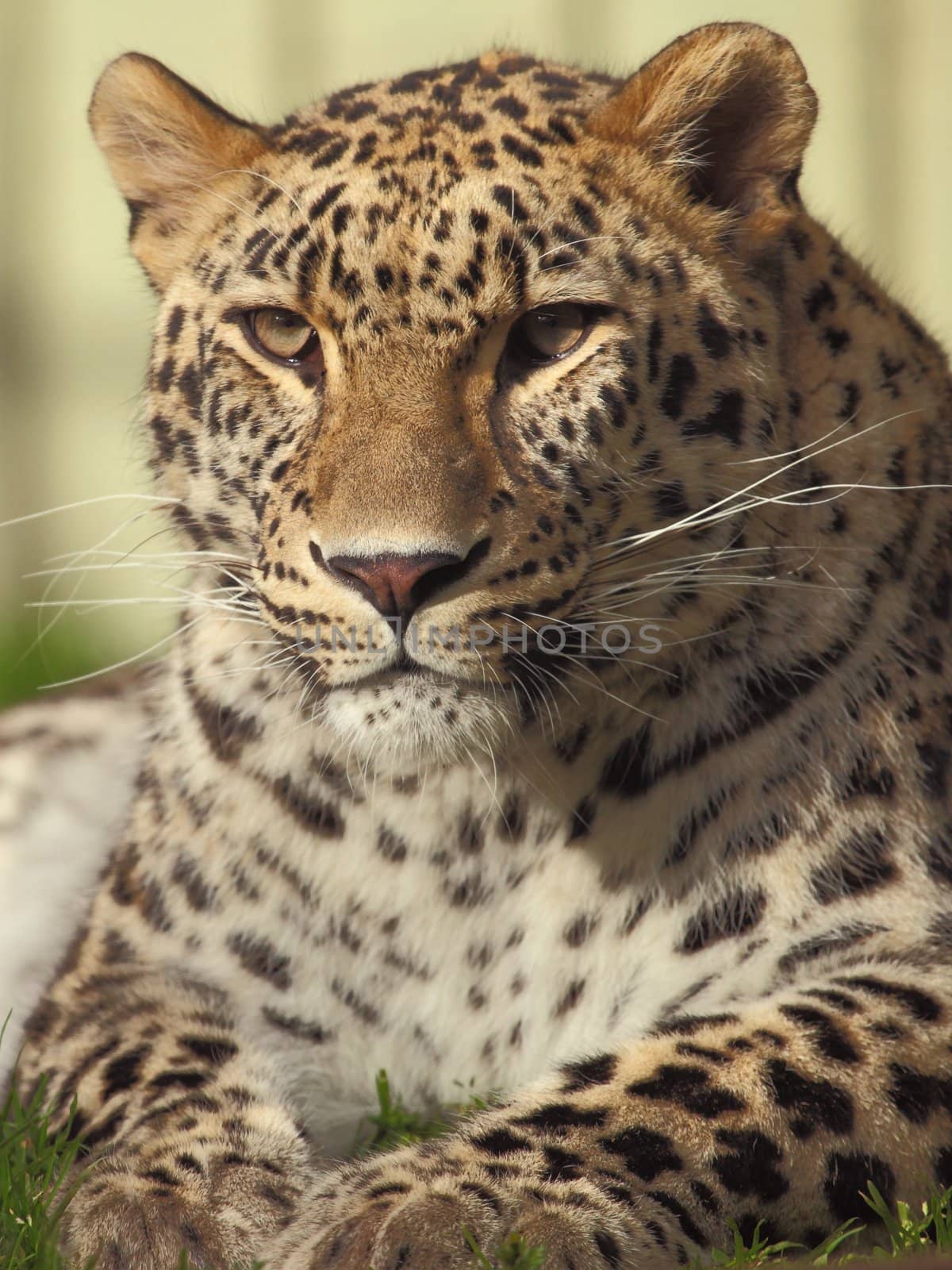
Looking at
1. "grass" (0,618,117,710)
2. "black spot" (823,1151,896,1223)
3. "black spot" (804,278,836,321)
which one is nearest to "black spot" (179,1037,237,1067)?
"black spot" (823,1151,896,1223)

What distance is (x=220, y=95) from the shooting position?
9.74 m

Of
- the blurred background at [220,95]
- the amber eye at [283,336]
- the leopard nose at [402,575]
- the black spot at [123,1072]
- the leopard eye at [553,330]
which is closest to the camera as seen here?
the leopard nose at [402,575]

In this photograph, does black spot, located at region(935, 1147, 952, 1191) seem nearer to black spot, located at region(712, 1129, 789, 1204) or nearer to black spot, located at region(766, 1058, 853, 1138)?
black spot, located at region(766, 1058, 853, 1138)

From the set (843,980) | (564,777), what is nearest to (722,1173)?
(843,980)

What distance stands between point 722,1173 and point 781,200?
1.85 metres

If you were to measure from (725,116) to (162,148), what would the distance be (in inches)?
48.3

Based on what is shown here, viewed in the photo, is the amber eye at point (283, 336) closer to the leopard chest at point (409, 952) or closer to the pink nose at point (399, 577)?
the pink nose at point (399, 577)

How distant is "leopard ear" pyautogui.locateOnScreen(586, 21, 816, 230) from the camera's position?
11.0 feet

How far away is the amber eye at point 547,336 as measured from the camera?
3.29 metres

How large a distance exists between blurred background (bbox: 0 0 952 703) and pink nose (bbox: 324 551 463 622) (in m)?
A: 6.95

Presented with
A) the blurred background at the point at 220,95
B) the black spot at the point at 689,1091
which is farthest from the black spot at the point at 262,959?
the blurred background at the point at 220,95

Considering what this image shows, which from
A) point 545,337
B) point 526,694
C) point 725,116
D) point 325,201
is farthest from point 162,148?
point 526,694

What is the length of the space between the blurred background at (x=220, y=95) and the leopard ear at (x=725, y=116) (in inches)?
261

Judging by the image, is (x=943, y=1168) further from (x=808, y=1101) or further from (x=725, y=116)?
(x=725, y=116)
